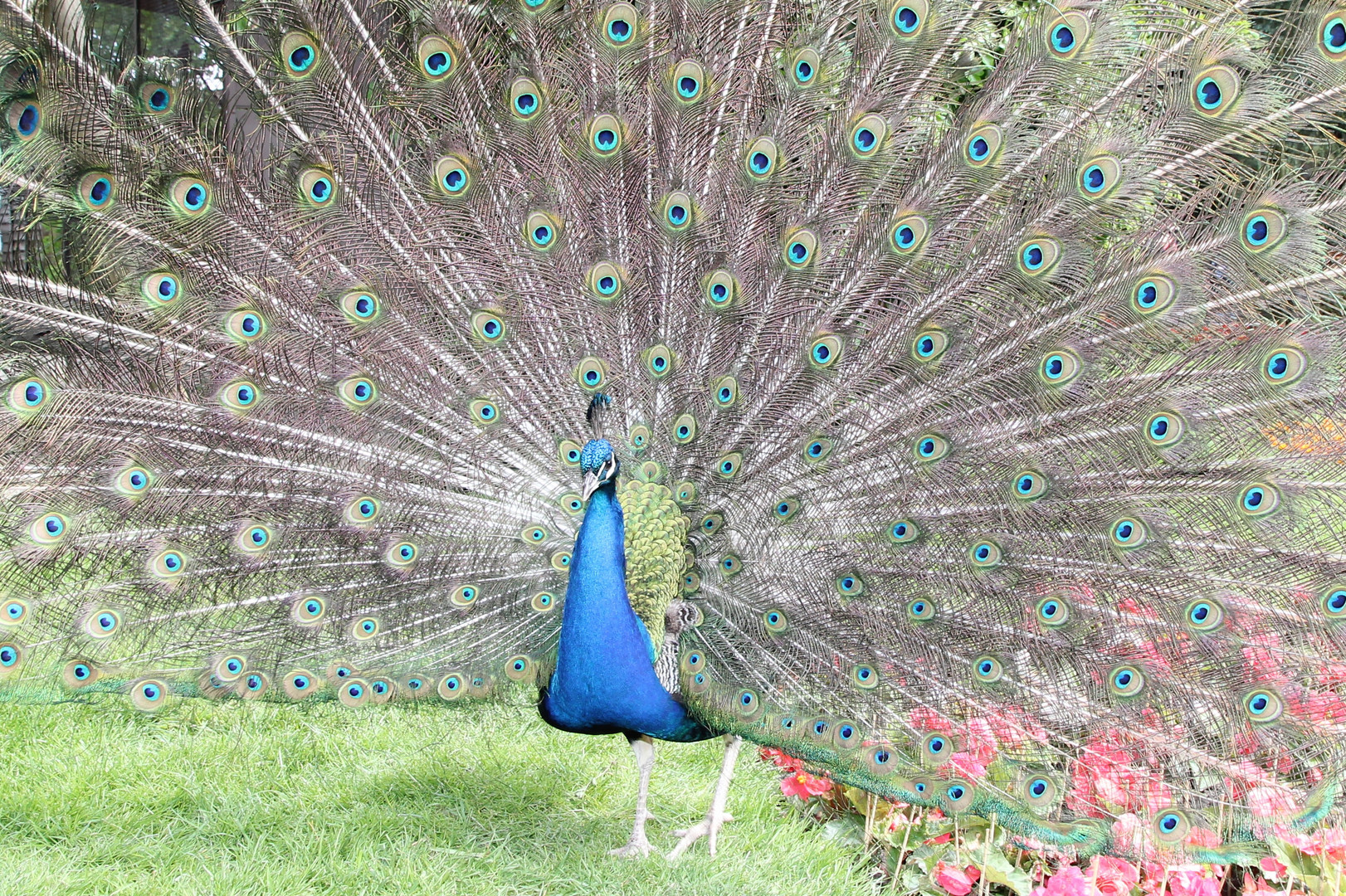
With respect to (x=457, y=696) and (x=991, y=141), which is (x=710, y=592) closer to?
(x=457, y=696)

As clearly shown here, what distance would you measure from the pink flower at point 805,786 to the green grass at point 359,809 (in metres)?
0.09

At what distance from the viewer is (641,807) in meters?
3.44

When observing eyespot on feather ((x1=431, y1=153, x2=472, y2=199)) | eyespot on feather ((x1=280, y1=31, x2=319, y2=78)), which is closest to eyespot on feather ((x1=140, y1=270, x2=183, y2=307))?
eyespot on feather ((x1=280, y1=31, x2=319, y2=78))

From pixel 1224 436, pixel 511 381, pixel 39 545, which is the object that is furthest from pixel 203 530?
pixel 1224 436

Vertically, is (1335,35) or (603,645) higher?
(1335,35)

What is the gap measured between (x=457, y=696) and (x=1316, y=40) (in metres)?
2.70

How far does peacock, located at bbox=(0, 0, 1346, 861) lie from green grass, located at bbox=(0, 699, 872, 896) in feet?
1.55

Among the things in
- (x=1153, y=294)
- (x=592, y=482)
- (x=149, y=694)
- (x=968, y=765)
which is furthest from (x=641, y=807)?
(x=1153, y=294)

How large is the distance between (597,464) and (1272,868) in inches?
80.3

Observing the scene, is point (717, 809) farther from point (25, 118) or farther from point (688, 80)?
point (25, 118)

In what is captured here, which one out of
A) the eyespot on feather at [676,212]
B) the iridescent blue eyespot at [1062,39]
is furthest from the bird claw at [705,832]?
the iridescent blue eyespot at [1062,39]

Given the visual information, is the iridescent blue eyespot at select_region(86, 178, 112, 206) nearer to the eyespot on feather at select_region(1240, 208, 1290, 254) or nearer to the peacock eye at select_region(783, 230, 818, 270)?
the peacock eye at select_region(783, 230, 818, 270)

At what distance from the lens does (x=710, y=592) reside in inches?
130

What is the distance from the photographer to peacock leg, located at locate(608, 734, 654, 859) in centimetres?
339
